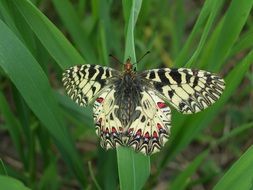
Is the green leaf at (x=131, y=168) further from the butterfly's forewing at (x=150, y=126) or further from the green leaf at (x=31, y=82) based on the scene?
the green leaf at (x=31, y=82)

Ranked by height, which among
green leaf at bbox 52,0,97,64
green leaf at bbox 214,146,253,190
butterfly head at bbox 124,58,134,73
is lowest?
green leaf at bbox 214,146,253,190

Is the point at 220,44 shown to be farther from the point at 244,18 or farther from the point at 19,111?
the point at 19,111

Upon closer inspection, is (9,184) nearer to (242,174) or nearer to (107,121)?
(107,121)

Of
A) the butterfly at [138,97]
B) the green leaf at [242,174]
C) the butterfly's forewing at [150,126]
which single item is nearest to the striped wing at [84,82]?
the butterfly at [138,97]

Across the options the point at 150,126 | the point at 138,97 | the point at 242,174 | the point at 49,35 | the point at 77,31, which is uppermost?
the point at 77,31

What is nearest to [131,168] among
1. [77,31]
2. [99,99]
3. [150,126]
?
[150,126]

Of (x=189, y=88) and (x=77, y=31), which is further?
(x=77, y=31)

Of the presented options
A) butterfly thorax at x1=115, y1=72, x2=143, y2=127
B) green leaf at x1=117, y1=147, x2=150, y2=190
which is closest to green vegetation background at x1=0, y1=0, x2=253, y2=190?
green leaf at x1=117, y1=147, x2=150, y2=190

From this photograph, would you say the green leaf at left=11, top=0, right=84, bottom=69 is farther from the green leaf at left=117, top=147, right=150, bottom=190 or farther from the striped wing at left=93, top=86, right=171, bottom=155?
the green leaf at left=117, top=147, right=150, bottom=190
